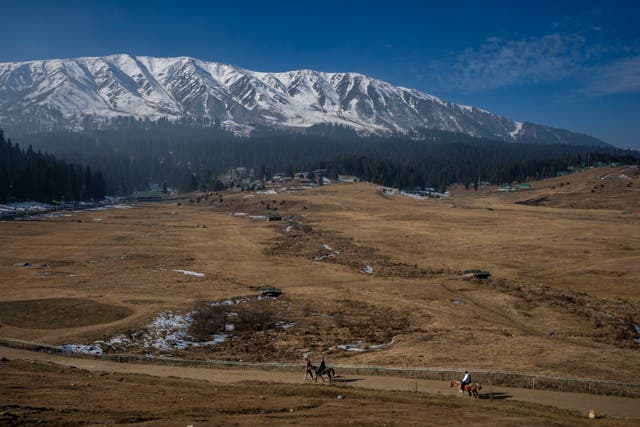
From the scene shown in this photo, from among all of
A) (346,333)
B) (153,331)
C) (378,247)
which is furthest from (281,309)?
(378,247)

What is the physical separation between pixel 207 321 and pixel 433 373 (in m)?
23.7

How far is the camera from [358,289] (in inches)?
2434

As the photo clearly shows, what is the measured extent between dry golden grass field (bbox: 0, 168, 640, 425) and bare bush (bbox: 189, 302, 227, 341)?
0.46 metres

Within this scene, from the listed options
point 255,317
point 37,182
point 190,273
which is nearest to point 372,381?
point 255,317

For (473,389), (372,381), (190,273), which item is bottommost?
(190,273)

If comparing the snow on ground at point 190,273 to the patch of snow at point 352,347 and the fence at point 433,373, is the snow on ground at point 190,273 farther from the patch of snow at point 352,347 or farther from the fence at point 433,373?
the patch of snow at point 352,347

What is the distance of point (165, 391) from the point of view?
978 inches

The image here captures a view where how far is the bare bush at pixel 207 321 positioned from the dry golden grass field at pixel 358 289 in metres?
0.46

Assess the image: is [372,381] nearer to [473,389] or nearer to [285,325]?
[473,389]

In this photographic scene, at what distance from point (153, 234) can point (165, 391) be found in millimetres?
94213

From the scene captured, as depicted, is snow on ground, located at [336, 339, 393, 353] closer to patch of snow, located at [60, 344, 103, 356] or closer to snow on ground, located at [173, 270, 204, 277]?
patch of snow, located at [60, 344, 103, 356]

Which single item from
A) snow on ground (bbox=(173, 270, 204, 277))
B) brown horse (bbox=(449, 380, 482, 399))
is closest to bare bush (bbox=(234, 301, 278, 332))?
snow on ground (bbox=(173, 270, 204, 277))

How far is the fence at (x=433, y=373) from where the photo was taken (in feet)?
89.1

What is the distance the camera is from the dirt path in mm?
25344
